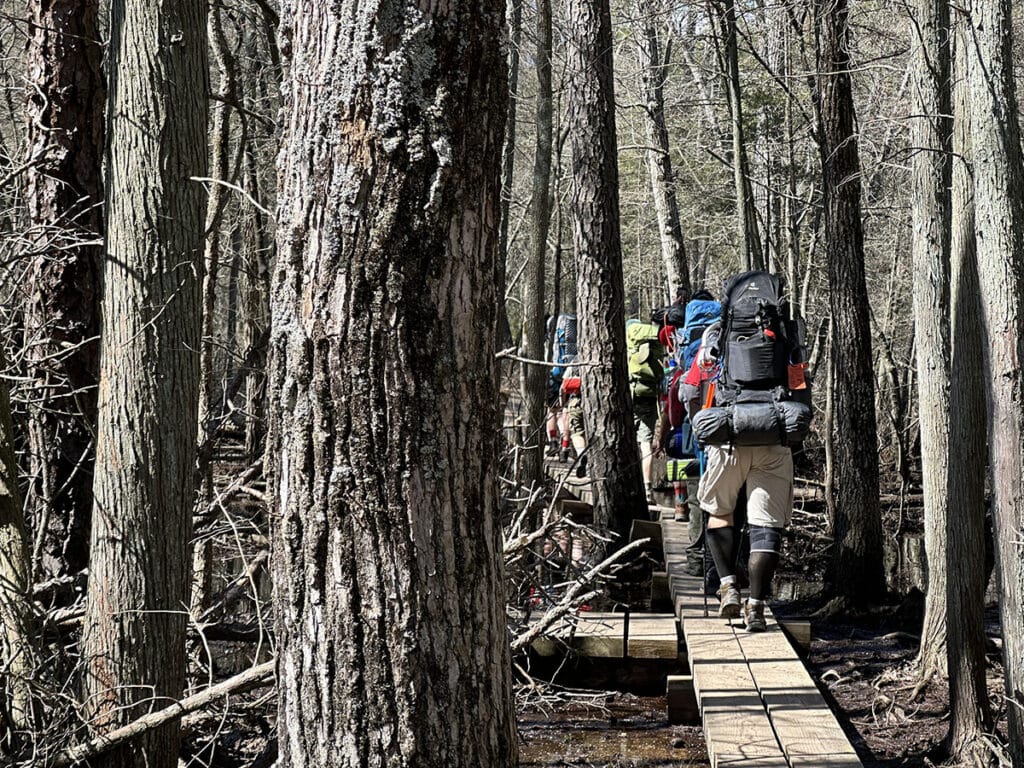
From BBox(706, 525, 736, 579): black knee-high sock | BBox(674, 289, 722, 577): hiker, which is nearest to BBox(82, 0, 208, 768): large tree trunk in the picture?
BBox(706, 525, 736, 579): black knee-high sock

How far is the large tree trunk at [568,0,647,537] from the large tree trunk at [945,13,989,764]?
13.1ft

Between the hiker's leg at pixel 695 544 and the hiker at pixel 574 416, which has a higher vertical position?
the hiker at pixel 574 416

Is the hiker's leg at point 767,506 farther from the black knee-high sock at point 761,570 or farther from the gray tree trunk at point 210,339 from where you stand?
the gray tree trunk at point 210,339

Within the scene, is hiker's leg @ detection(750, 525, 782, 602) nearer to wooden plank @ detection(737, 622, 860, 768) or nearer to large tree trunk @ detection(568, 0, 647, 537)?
wooden plank @ detection(737, 622, 860, 768)

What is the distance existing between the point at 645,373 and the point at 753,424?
5103mm

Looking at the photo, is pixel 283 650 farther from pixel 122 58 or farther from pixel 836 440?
pixel 836 440

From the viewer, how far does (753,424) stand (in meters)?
6.52

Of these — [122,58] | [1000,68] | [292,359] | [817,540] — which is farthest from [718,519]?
[817,540]

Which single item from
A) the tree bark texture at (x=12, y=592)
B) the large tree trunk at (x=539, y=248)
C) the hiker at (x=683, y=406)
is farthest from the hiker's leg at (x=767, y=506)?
the tree bark texture at (x=12, y=592)

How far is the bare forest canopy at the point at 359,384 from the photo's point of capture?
2344 millimetres

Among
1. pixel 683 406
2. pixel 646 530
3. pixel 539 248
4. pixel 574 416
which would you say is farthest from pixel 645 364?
pixel 683 406

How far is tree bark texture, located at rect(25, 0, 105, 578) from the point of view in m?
5.81

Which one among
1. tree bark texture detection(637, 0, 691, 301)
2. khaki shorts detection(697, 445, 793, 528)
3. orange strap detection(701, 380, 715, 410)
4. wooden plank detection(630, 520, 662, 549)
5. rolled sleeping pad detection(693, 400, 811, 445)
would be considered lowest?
wooden plank detection(630, 520, 662, 549)

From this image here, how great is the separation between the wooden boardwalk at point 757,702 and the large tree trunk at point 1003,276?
1070mm
